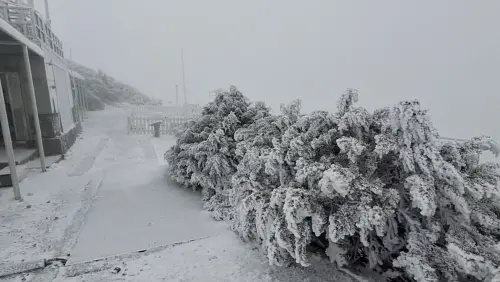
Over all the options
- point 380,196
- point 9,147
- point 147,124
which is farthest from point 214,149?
point 147,124

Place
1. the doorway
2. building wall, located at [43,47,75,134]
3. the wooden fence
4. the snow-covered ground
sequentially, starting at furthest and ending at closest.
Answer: the wooden fence < building wall, located at [43,47,75,134] < the doorway < the snow-covered ground

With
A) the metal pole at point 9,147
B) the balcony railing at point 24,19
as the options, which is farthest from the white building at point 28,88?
the metal pole at point 9,147

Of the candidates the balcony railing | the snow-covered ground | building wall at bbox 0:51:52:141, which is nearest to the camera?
the snow-covered ground

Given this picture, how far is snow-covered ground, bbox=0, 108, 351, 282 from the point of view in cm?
296

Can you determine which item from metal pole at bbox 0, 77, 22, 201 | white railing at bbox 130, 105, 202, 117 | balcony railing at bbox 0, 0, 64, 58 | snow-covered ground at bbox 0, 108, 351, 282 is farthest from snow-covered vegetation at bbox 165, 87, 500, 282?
white railing at bbox 130, 105, 202, 117

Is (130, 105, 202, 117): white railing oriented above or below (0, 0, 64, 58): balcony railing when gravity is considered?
below

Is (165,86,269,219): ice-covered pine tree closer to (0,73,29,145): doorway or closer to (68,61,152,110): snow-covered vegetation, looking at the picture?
(0,73,29,145): doorway

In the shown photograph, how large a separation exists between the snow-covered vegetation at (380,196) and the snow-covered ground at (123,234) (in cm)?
33

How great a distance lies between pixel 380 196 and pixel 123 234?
10.3 feet

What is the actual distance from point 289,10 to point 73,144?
9901 centimetres

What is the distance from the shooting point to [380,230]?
7.97 ft

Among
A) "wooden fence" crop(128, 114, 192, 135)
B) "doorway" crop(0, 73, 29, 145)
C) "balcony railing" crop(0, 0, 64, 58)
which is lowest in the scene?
"wooden fence" crop(128, 114, 192, 135)

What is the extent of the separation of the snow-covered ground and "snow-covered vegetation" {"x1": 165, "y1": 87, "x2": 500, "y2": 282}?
12.9 inches

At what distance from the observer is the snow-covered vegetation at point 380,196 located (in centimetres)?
237
